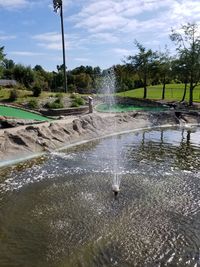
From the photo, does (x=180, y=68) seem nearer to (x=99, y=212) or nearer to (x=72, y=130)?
(x=72, y=130)

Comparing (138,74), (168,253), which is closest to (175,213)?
(168,253)

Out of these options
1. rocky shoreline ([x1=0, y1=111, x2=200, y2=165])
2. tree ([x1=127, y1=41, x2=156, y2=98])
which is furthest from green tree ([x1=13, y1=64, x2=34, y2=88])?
rocky shoreline ([x1=0, y1=111, x2=200, y2=165])

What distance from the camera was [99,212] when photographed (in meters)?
10.2

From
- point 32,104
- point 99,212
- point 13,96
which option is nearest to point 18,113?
point 32,104

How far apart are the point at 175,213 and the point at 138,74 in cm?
3825

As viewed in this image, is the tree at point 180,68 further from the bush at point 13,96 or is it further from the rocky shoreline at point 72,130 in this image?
the bush at point 13,96

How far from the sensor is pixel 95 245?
8.30 meters

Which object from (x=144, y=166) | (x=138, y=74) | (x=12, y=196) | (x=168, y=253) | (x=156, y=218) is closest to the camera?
(x=168, y=253)

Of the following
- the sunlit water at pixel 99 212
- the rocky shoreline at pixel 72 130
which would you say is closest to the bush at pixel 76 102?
the rocky shoreline at pixel 72 130

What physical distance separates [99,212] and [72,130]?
11856mm

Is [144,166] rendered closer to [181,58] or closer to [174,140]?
[174,140]

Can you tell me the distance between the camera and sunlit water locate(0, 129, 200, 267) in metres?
7.93

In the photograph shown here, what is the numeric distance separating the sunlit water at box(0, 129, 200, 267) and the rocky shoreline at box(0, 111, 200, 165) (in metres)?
1.53

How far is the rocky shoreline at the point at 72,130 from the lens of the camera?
57.2ft
